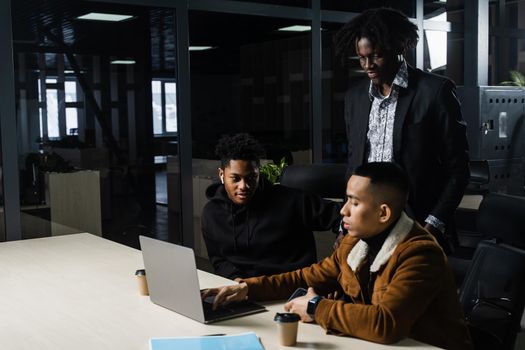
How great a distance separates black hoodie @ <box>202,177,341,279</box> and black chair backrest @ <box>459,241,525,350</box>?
0.84m

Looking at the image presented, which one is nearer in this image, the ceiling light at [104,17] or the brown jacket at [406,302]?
the brown jacket at [406,302]

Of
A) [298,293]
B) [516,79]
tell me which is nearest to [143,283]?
[298,293]

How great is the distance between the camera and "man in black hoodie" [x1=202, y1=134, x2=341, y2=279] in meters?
2.88

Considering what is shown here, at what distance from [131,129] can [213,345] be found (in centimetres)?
289

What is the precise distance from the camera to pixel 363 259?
2.03 metres

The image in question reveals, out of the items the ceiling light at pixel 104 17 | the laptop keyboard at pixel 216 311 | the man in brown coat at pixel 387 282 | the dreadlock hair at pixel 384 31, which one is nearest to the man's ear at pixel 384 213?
the man in brown coat at pixel 387 282

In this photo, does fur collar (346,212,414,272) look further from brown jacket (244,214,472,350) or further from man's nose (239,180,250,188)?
man's nose (239,180,250,188)

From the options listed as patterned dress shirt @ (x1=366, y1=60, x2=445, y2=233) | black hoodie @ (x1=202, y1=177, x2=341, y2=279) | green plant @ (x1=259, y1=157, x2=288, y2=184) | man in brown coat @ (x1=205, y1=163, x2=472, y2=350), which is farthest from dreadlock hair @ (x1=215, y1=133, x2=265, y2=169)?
green plant @ (x1=259, y1=157, x2=288, y2=184)

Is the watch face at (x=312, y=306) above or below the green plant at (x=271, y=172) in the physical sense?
below

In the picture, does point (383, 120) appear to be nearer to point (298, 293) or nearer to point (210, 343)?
point (298, 293)

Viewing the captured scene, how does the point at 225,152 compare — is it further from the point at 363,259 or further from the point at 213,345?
the point at 213,345

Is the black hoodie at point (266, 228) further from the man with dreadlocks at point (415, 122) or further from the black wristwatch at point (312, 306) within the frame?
the black wristwatch at point (312, 306)

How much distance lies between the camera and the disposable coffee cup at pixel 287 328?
5.78 ft

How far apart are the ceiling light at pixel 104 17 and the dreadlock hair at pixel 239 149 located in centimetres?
171
